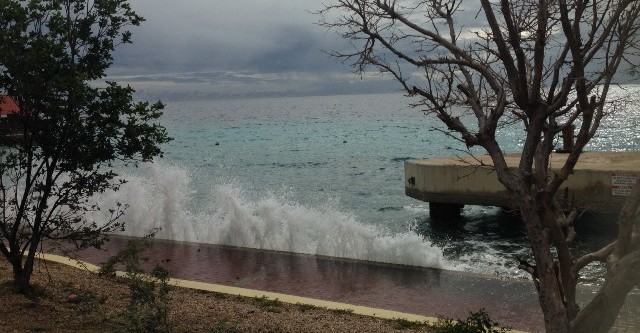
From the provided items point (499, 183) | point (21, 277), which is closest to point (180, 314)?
point (21, 277)

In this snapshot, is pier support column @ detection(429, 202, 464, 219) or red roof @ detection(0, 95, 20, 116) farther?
pier support column @ detection(429, 202, 464, 219)

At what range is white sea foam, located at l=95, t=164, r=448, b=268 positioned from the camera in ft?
44.4

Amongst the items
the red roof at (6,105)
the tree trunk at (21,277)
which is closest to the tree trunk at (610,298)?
the tree trunk at (21,277)

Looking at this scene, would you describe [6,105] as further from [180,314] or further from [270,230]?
[270,230]

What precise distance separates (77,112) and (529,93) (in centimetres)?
501

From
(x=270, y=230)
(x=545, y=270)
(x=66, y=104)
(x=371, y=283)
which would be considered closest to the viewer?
(x=545, y=270)

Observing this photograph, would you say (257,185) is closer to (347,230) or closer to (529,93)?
(347,230)

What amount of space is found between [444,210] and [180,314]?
16836 mm

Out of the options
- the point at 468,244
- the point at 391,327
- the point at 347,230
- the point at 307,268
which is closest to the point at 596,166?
the point at 468,244

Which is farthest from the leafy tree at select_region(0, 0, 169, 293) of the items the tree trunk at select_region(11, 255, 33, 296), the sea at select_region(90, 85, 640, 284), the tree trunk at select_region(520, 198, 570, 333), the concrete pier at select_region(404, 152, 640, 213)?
the concrete pier at select_region(404, 152, 640, 213)

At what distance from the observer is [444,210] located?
23.0 metres

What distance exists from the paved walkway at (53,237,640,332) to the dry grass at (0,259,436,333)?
1203 millimetres

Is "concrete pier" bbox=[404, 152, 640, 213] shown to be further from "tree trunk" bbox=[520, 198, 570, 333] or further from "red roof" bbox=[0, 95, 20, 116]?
"tree trunk" bbox=[520, 198, 570, 333]

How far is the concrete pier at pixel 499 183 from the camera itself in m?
17.9
